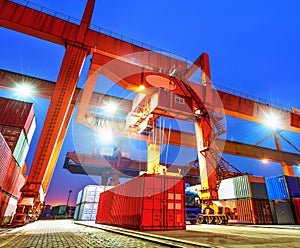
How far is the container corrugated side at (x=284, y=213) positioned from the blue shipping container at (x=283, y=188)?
54 cm

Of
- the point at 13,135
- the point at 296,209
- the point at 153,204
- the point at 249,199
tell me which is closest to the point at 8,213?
the point at 13,135

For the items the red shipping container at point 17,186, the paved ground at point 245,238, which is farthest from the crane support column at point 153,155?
the red shipping container at point 17,186

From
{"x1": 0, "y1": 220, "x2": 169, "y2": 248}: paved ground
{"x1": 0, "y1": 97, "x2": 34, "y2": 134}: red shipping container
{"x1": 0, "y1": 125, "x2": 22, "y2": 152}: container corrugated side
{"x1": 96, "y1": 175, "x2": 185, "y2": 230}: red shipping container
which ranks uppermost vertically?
{"x1": 0, "y1": 97, "x2": 34, "y2": 134}: red shipping container

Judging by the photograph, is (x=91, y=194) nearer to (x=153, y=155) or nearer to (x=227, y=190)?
(x=153, y=155)

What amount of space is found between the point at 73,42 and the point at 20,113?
5038 millimetres

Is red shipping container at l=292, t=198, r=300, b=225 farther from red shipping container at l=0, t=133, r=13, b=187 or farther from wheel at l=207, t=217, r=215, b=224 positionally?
red shipping container at l=0, t=133, r=13, b=187

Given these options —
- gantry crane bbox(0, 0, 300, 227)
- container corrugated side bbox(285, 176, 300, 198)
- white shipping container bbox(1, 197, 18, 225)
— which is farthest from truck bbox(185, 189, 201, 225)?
white shipping container bbox(1, 197, 18, 225)

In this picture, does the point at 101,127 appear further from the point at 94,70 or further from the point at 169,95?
the point at 169,95

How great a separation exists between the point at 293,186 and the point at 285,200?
1.19 meters

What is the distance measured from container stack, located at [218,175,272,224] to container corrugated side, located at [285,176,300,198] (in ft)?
5.00

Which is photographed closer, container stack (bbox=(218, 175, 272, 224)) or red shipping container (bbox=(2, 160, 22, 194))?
red shipping container (bbox=(2, 160, 22, 194))

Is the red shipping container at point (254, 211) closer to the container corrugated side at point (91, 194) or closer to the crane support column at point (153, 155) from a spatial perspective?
the crane support column at point (153, 155)

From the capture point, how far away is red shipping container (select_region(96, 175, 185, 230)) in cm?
660

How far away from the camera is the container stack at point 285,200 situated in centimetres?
1255
